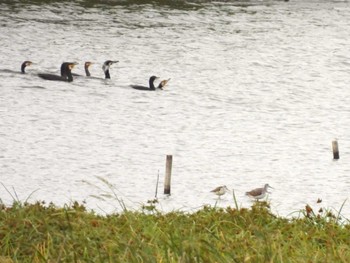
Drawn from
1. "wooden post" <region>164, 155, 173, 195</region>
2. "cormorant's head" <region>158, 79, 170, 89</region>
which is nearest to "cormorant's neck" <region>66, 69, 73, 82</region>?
"cormorant's head" <region>158, 79, 170, 89</region>

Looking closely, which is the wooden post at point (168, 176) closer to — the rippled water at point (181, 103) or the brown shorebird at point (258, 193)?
the rippled water at point (181, 103)

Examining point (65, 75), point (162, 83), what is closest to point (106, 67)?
point (65, 75)

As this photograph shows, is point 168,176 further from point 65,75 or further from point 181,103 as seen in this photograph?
point 65,75

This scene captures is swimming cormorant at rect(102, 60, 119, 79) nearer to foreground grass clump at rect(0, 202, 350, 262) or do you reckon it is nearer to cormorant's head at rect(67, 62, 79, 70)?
cormorant's head at rect(67, 62, 79, 70)

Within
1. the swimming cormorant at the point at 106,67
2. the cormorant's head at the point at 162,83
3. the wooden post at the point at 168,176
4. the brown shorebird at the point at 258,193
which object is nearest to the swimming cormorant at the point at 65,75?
the swimming cormorant at the point at 106,67

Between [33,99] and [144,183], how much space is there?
13.1m

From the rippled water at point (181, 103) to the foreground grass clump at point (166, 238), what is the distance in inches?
315

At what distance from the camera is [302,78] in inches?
1623

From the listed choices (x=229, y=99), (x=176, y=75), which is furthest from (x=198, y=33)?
(x=229, y=99)

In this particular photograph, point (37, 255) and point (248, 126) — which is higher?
point (37, 255)

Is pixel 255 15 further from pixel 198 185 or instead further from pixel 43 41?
pixel 198 185

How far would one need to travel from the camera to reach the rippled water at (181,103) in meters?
23.6

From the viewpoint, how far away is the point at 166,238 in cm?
849

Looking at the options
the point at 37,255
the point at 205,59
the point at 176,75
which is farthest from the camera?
the point at 205,59
